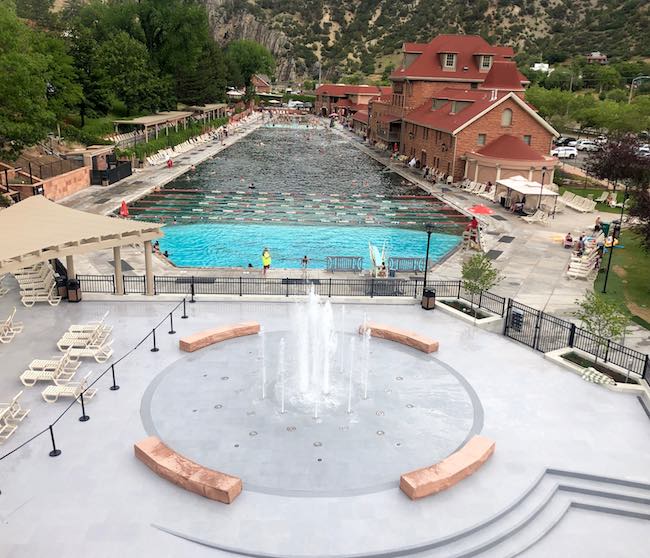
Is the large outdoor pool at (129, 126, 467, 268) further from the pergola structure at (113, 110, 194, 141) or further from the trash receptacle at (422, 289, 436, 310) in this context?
the trash receptacle at (422, 289, 436, 310)

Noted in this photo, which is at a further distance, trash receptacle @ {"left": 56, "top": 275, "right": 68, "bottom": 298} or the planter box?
trash receptacle @ {"left": 56, "top": 275, "right": 68, "bottom": 298}

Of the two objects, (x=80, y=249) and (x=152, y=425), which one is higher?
(x=80, y=249)

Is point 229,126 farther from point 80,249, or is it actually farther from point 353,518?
point 353,518

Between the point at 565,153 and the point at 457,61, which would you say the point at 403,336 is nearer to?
the point at 457,61

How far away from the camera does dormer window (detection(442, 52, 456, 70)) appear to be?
63.9 meters

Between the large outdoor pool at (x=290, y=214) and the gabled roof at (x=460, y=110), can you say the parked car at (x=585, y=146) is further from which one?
the large outdoor pool at (x=290, y=214)

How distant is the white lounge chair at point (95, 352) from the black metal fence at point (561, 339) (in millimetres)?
12756

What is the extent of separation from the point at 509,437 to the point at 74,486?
955cm

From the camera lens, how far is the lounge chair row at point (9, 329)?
17761 mm

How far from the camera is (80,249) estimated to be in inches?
762

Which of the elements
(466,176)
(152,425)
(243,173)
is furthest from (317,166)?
(152,425)

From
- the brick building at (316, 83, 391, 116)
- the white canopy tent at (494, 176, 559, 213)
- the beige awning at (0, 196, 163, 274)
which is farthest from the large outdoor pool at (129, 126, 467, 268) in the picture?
the brick building at (316, 83, 391, 116)

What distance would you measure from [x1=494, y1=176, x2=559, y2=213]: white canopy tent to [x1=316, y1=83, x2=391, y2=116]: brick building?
75.8 m

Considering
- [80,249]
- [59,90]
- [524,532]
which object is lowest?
[524,532]
